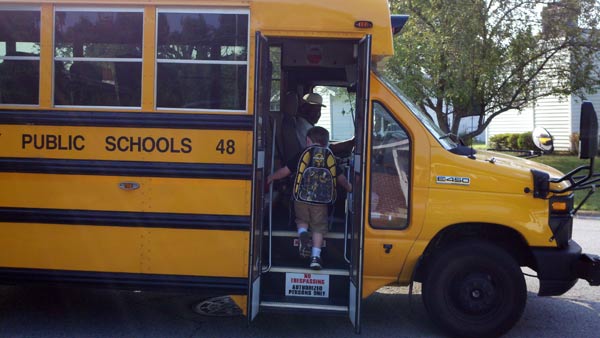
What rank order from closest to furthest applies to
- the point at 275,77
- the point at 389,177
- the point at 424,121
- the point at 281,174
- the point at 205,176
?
the point at 205,176 < the point at 389,177 < the point at 424,121 < the point at 281,174 < the point at 275,77

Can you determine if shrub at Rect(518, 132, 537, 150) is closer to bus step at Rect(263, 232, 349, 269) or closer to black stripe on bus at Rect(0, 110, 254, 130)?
Answer: bus step at Rect(263, 232, 349, 269)

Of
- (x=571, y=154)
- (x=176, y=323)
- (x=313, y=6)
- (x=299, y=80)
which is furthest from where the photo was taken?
(x=571, y=154)

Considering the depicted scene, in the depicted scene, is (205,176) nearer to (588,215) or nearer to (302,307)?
(302,307)

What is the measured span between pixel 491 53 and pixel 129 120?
12.3m

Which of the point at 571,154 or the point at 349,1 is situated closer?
the point at 349,1

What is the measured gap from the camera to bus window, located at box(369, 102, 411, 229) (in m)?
4.71

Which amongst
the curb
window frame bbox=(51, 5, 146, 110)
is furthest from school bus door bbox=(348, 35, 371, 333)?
the curb

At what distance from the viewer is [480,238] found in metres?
4.86

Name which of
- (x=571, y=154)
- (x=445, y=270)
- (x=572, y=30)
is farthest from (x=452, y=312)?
(x=571, y=154)

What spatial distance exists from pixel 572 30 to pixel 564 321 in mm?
12776

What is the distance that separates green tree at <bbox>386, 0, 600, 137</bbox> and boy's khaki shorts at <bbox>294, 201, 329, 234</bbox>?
9.50 metres

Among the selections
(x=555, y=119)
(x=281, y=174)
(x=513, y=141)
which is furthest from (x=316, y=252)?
(x=555, y=119)

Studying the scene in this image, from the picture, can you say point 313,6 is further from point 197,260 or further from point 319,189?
→ point 197,260

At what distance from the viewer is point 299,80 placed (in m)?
6.39
